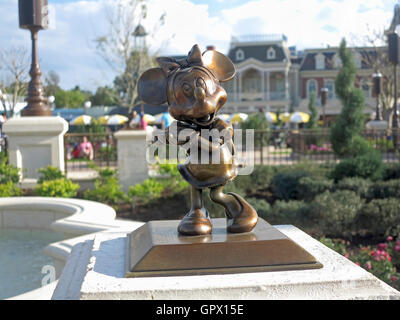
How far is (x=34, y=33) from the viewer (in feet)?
28.3

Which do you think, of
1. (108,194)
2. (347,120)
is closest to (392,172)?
(347,120)

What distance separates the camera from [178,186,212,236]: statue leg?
211 cm

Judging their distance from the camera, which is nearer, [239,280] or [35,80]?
[239,280]

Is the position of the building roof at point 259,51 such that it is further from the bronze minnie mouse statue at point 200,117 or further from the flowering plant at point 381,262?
the bronze minnie mouse statue at point 200,117

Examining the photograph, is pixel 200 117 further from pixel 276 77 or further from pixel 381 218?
pixel 276 77

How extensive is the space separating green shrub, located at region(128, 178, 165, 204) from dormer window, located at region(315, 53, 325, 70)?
40293 mm

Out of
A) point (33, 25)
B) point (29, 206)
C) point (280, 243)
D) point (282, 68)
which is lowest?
point (29, 206)

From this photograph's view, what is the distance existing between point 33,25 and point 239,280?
7.89 metres

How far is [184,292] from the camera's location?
1.71 metres

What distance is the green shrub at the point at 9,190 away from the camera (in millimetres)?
7168

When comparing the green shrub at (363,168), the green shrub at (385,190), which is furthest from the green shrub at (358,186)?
the green shrub at (363,168)

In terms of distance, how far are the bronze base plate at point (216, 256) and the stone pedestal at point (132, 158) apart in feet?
20.9
